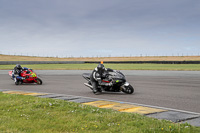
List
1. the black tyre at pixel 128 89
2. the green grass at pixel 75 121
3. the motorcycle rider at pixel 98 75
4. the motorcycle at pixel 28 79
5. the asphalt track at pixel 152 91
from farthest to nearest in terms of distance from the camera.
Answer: the motorcycle at pixel 28 79 < the motorcycle rider at pixel 98 75 < the black tyre at pixel 128 89 < the asphalt track at pixel 152 91 < the green grass at pixel 75 121

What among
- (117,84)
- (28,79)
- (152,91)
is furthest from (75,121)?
(28,79)

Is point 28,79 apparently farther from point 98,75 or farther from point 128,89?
point 128,89

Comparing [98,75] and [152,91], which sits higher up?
[98,75]

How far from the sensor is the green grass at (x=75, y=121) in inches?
213

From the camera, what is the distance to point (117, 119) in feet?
20.5

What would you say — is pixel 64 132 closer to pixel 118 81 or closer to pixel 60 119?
pixel 60 119

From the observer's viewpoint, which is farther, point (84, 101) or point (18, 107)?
point (84, 101)

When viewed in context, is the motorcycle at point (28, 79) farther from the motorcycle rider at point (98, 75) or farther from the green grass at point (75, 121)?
the green grass at point (75, 121)

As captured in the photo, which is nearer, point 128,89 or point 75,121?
point 75,121

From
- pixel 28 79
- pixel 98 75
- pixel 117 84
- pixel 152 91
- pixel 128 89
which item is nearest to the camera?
pixel 128 89

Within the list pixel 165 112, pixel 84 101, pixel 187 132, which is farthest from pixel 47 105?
pixel 187 132

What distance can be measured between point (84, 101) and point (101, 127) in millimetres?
3888

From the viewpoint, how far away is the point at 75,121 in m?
6.10

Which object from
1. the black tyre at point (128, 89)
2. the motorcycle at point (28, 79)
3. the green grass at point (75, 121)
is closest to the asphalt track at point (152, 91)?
the black tyre at point (128, 89)
